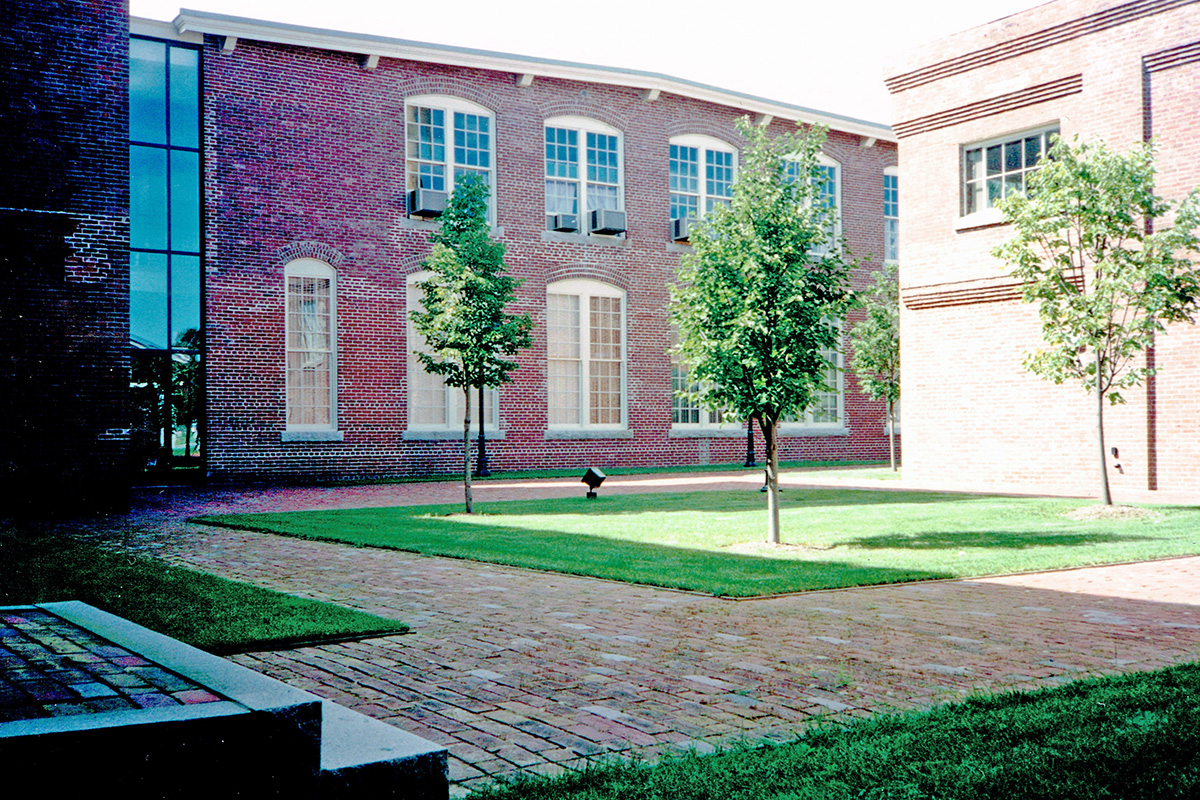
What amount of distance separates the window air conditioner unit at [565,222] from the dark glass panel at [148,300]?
30.3 ft

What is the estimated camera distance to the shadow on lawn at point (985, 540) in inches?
411

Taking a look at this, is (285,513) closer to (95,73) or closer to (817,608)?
(95,73)

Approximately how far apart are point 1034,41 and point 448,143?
1285 cm

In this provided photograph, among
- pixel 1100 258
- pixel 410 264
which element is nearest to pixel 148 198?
pixel 410 264

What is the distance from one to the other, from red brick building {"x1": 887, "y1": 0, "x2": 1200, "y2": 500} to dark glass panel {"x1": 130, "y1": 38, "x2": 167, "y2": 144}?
14.7 metres

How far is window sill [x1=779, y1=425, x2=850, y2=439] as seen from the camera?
28578 mm

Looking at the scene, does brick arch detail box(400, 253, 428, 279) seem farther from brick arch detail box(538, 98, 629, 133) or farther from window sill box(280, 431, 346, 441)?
brick arch detail box(538, 98, 629, 133)

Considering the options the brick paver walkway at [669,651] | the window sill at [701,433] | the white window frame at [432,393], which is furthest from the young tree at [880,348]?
the brick paver walkway at [669,651]

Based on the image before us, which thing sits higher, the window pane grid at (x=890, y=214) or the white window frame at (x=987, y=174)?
the window pane grid at (x=890, y=214)

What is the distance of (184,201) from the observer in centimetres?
2077

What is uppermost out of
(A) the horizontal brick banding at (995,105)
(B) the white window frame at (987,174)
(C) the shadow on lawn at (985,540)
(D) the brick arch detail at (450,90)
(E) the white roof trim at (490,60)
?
(E) the white roof trim at (490,60)

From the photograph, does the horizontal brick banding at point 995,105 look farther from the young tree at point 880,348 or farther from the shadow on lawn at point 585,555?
the shadow on lawn at point 585,555

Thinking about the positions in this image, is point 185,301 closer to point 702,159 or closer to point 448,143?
point 448,143

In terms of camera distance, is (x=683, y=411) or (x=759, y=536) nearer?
(x=759, y=536)
